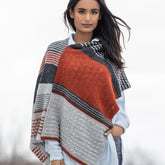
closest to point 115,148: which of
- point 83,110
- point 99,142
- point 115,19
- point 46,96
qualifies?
point 99,142

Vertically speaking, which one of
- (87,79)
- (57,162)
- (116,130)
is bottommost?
(57,162)

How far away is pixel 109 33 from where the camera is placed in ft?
9.59

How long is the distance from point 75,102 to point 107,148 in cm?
38

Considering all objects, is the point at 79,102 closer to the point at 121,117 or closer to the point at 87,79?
the point at 87,79

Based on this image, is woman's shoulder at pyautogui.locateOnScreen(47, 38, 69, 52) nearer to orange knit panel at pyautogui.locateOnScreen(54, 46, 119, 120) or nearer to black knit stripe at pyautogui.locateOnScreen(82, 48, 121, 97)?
orange knit panel at pyautogui.locateOnScreen(54, 46, 119, 120)

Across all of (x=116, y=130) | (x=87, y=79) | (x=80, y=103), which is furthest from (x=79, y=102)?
(x=116, y=130)

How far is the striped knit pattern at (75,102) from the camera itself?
265cm

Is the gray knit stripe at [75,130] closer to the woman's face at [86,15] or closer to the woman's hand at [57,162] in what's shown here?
the woman's hand at [57,162]

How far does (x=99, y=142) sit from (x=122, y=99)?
15.5 inches

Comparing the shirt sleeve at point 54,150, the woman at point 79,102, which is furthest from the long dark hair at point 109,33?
the shirt sleeve at point 54,150

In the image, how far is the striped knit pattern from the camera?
2.65 m

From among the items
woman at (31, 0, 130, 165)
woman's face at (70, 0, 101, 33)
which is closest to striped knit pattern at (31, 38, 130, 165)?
woman at (31, 0, 130, 165)

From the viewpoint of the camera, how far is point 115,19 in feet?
9.62

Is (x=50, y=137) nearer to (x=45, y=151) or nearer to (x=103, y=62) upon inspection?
(x=45, y=151)
